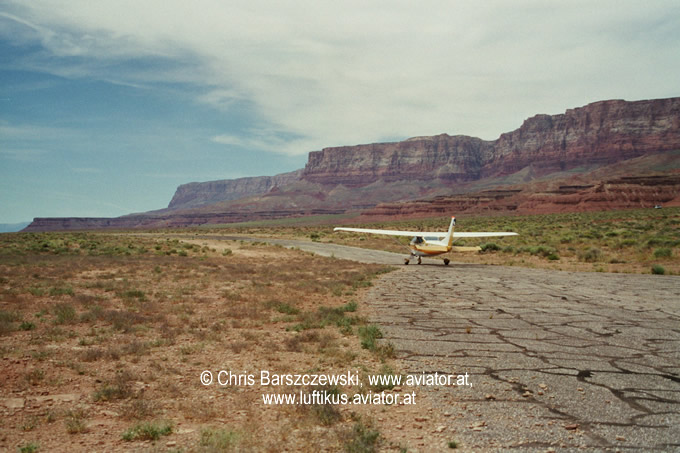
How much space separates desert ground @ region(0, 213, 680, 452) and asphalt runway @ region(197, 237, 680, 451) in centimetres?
4

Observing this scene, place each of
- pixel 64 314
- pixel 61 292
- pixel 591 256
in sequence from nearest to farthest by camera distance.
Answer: pixel 64 314
pixel 61 292
pixel 591 256

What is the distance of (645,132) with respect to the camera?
17625 cm

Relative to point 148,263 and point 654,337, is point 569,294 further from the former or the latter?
point 148,263

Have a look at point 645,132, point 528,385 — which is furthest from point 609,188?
point 528,385

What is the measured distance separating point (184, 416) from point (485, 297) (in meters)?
11.5

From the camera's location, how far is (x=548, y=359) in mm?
7695

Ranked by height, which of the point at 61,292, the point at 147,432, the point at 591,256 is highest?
the point at 61,292

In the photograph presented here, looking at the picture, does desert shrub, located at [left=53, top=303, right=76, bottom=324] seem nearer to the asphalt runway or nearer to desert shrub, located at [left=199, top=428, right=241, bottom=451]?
desert shrub, located at [left=199, top=428, right=241, bottom=451]

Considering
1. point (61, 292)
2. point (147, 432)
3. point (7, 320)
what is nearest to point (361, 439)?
point (147, 432)

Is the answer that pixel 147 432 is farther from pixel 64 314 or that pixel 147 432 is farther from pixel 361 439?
pixel 64 314

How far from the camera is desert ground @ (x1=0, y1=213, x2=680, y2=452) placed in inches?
196

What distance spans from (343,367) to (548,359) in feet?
12.5

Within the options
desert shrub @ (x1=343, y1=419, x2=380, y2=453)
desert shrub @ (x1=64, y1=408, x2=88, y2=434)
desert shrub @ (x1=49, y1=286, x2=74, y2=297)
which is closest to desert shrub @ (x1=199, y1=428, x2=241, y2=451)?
desert shrub @ (x1=343, y1=419, x2=380, y2=453)

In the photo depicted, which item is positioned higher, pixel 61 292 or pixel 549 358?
pixel 61 292
